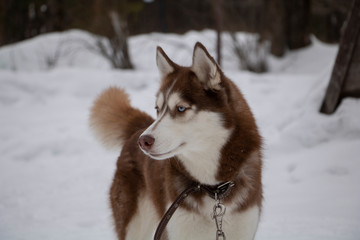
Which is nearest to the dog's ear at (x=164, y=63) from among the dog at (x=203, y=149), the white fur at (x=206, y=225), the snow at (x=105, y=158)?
the dog at (x=203, y=149)

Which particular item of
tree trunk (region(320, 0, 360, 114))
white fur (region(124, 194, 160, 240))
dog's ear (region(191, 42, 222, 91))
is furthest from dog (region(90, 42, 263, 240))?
tree trunk (region(320, 0, 360, 114))

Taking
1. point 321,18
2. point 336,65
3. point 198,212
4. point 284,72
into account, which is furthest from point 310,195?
point 321,18

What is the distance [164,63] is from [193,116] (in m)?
0.46

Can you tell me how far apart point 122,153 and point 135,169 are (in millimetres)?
196

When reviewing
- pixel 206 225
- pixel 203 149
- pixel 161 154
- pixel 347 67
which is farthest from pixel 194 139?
pixel 347 67

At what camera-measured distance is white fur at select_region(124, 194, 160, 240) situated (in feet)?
7.06

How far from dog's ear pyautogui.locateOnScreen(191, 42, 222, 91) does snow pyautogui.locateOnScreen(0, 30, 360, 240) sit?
1.43m

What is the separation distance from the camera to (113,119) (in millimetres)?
2600

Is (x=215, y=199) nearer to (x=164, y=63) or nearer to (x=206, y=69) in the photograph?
(x=206, y=69)

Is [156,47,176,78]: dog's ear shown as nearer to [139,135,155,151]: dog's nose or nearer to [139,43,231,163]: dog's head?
[139,43,231,163]: dog's head

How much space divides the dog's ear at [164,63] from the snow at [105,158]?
4.38 feet

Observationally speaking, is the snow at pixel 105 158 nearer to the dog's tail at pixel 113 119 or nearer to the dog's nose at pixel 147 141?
the dog's tail at pixel 113 119

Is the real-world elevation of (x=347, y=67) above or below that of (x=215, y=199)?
below

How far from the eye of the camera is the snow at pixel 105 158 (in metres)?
2.78
